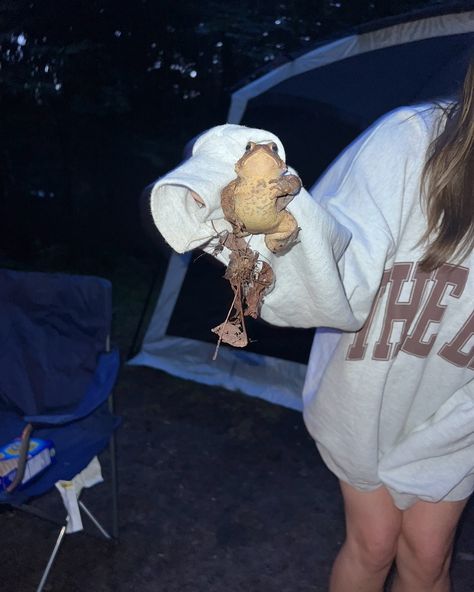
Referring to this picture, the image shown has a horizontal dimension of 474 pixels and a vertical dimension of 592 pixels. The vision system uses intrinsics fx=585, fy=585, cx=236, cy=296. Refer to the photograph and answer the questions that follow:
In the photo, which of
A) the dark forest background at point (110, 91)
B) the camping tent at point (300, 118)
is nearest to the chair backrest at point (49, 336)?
the camping tent at point (300, 118)

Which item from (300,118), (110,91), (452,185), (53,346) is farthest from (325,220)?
(110,91)

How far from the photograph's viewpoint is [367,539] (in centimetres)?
145

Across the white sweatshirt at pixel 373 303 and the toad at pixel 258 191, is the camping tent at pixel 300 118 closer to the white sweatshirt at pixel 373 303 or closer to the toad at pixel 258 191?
the white sweatshirt at pixel 373 303

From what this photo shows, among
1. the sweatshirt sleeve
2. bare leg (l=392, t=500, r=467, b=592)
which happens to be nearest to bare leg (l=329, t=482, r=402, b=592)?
bare leg (l=392, t=500, r=467, b=592)

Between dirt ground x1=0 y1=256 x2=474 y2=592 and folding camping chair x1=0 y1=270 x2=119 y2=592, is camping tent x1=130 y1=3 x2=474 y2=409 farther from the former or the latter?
folding camping chair x1=0 y1=270 x2=119 y2=592

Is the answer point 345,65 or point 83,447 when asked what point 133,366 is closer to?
point 83,447

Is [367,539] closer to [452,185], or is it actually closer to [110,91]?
[452,185]

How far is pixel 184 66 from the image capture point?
5.78m

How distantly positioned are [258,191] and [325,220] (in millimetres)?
168

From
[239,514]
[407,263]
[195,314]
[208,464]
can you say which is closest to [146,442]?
[208,464]

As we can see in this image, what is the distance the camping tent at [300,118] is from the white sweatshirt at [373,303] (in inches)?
66.1

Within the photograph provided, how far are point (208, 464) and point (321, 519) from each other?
0.67 meters

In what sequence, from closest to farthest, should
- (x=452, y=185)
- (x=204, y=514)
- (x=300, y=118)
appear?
(x=452, y=185)
(x=204, y=514)
(x=300, y=118)

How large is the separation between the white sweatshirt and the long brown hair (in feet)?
0.08
